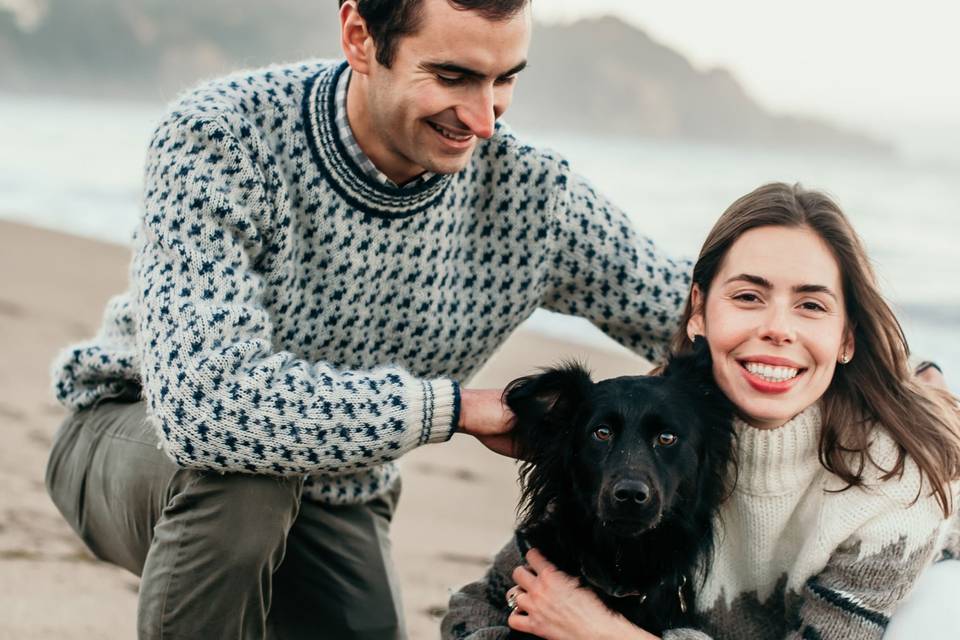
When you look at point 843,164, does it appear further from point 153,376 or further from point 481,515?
point 153,376

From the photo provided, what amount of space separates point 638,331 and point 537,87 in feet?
111

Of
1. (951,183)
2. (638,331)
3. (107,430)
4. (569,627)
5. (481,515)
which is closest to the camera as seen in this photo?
(569,627)

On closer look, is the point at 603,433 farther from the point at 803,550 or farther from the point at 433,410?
the point at 803,550

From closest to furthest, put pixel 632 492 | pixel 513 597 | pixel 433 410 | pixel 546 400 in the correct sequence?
pixel 632 492 → pixel 433 410 → pixel 546 400 → pixel 513 597

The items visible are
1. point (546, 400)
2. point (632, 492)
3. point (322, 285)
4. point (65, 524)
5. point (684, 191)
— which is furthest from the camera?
point (684, 191)

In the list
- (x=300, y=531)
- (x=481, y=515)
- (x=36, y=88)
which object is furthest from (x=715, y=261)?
(x=36, y=88)

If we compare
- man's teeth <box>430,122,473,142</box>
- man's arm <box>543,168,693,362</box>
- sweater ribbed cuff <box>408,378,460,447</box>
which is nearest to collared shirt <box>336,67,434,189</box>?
man's teeth <box>430,122,473,142</box>

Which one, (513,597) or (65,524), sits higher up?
(513,597)

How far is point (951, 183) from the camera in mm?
17344

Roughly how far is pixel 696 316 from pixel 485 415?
59 cm

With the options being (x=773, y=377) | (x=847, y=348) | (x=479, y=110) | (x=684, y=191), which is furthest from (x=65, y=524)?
(x=684, y=191)

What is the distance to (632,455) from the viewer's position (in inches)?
83.5

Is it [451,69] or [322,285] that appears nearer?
[451,69]

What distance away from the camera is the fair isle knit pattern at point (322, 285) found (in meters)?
2.12
